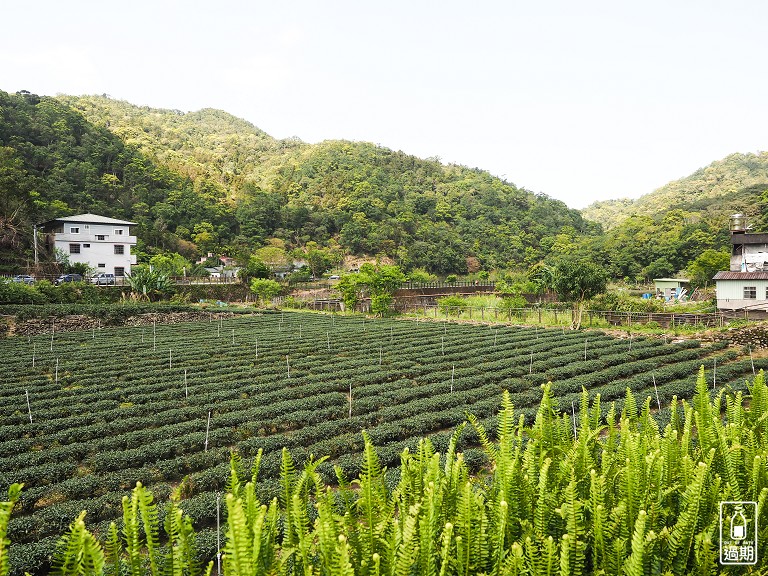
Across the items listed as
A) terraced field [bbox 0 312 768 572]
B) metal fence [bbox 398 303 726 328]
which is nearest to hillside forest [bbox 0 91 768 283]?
metal fence [bbox 398 303 726 328]

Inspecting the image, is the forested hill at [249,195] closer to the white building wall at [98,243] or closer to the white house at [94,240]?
the white house at [94,240]

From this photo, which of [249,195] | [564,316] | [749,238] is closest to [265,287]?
[564,316]

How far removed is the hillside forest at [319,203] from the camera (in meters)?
58.4

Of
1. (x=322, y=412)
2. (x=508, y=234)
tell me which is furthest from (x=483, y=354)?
(x=508, y=234)

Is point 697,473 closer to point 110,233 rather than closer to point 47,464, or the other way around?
point 47,464

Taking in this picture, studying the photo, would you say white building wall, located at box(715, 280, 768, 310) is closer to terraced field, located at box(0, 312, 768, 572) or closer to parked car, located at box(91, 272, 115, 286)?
terraced field, located at box(0, 312, 768, 572)

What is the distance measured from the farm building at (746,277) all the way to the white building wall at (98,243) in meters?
53.8

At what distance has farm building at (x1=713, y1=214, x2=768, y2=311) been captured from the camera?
31.3 metres

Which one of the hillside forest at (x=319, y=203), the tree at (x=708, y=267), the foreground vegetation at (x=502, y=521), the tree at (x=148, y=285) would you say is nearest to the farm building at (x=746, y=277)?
the tree at (x=708, y=267)

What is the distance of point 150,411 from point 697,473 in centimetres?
1409

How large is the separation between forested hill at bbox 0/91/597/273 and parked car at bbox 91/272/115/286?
6.85 metres

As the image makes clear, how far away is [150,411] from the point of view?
1370 centimetres

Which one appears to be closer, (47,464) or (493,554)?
(493,554)

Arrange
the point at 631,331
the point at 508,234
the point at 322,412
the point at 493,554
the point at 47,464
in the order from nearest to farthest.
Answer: the point at 493,554 → the point at 47,464 → the point at 322,412 → the point at 631,331 → the point at 508,234
